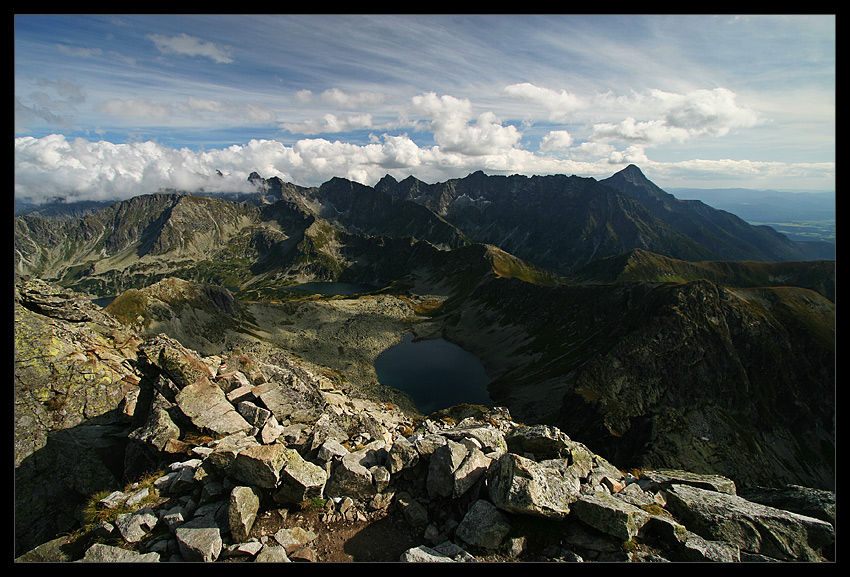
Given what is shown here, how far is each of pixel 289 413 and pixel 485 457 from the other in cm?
1165

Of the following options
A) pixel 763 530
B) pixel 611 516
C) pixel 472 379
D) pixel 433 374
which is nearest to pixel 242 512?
pixel 611 516

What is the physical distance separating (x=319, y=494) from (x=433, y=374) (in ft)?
328

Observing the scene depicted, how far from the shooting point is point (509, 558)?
34.8ft

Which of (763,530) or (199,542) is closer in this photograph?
(199,542)

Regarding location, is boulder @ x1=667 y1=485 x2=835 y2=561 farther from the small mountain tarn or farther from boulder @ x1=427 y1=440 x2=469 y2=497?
boulder @ x1=427 y1=440 x2=469 y2=497

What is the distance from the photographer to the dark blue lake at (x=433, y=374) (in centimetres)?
9256

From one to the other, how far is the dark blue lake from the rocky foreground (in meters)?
70.6

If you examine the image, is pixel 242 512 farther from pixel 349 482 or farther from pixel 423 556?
pixel 423 556

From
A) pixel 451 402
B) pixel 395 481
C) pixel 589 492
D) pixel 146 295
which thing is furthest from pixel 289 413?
pixel 146 295

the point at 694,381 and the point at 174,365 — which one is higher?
the point at 174,365

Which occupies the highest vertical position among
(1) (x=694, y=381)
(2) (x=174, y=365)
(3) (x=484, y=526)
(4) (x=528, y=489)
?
(4) (x=528, y=489)

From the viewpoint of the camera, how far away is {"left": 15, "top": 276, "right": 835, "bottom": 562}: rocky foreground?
10766 mm

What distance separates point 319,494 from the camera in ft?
41.0
